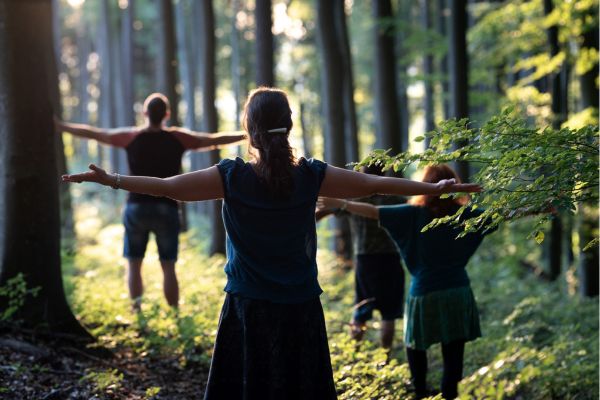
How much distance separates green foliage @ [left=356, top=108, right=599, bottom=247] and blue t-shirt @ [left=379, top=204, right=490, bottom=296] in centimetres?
118

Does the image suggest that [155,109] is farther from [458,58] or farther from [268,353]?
[458,58]

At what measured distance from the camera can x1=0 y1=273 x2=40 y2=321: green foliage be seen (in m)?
6.13

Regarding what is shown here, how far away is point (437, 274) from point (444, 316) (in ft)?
1.15

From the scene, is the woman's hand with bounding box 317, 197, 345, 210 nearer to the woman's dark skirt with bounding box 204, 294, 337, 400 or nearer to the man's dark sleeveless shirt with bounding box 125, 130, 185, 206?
the woman's dark skirt with bounding box 204, 294, 337, 400

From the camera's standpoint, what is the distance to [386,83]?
42.5 feet

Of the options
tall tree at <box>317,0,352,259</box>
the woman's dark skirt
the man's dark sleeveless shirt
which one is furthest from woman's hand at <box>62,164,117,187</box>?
tall tree at <box>317,0,352,259</box>

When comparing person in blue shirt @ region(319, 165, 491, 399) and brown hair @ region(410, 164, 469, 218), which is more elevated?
brown hair @ region(410, 164, 469, 218)

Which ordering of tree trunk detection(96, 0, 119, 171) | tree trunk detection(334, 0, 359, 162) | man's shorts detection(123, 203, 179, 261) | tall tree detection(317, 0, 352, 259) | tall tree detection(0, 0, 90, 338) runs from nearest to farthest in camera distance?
tall tree detection(0, 0, 90, 338), man's shorts detection(123, 203, 179, 261), tall tree detection(317, 0, 352, 259), tree trunk detection(334, 0, 359, 162), tree trunk detection(96, 0, 119, 171)

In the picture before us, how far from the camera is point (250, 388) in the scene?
379cm

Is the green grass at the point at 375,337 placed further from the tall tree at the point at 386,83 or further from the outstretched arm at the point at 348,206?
the tall tree at the point at 386,83

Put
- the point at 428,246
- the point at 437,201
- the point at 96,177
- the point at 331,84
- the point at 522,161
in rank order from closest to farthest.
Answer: the point at 96,177 < the point at 522,161 < the point at 437,201 < the point at 428,246 < the point at 331,84

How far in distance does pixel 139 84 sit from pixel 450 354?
35.0 metres

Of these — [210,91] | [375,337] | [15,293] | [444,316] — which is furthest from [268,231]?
[210,91]

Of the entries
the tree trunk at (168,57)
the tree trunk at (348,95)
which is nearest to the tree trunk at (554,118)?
the tree trunk at (348,95)
